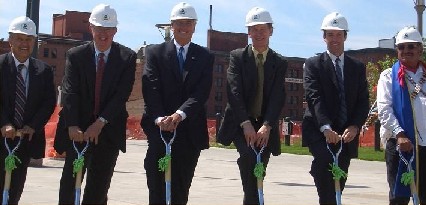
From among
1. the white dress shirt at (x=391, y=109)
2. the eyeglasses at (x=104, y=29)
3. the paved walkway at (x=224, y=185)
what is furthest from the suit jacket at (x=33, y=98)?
the white dress shirt at (x=391, y=109)

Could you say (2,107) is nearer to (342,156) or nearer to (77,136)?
(77,136)

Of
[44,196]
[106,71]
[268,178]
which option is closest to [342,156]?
[106,71]

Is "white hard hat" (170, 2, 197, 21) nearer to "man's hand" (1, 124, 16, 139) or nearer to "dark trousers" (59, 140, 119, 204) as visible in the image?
"dark trousers" (59, 140, 119, 204)

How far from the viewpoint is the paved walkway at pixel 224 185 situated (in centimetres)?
1185

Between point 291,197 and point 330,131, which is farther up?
point 330,131

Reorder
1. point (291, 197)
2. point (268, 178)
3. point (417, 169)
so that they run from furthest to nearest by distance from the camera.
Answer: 1. point (268, 178)
2. point (291, 197)
3. point (417, 169)

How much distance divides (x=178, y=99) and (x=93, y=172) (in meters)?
1.16

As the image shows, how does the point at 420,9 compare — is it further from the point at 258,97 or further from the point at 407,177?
the point at 258,97

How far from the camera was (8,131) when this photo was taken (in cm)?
739

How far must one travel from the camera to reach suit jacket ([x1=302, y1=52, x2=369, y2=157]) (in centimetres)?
759

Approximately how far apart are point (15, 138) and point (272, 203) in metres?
4.96

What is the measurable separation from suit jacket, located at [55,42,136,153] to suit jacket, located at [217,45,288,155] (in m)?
1.08

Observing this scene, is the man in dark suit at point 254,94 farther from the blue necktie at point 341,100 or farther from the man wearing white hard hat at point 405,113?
the man wearing white hard hat at point 405,113

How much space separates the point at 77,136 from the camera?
7254mm
